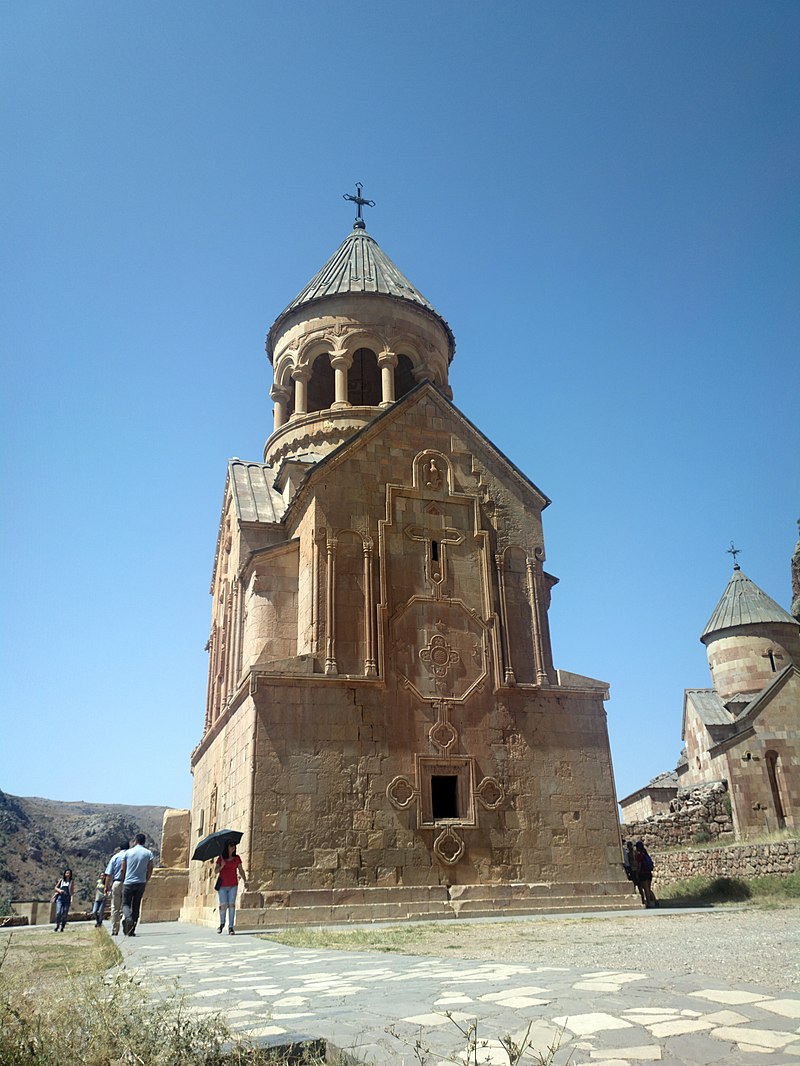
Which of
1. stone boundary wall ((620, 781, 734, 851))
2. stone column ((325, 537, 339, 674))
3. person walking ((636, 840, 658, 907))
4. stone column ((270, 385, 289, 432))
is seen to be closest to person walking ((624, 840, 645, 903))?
person walking ((636, 840, 658, 907))

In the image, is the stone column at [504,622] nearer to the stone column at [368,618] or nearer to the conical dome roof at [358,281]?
the stone column at [368,618]

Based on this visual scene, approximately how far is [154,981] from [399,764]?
6.44 m

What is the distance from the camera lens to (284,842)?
9.91 meters

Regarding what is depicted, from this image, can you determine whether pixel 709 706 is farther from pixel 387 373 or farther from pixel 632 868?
pixel 387 373

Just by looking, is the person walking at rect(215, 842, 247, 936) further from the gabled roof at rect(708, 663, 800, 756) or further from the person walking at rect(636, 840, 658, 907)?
the gabled roof at rect(708, 663, 800, 756)

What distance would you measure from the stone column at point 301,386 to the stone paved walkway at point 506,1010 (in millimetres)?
12438

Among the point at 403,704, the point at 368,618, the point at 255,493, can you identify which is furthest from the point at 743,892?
the point at 255,493

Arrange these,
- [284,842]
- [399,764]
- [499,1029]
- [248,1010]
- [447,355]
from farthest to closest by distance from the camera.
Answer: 1. [447,355]
2. [399,764]
3. [284,842]
4. [248,1010]
5. [499,1029]

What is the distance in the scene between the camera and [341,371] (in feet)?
52.1

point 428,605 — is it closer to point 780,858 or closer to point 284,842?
point 284,842

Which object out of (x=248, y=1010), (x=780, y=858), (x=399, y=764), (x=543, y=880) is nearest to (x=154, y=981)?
(x=248, y=1010)

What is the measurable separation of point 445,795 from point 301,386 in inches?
347

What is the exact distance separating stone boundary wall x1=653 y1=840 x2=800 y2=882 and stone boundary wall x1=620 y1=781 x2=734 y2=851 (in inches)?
32.6

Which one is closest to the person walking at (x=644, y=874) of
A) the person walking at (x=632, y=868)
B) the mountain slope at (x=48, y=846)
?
the person walking at (x=632, y=868)
